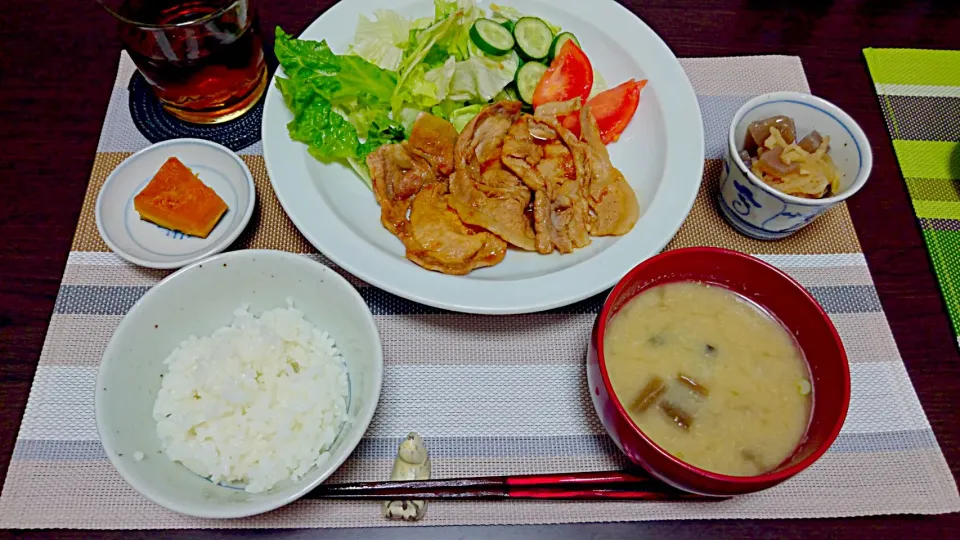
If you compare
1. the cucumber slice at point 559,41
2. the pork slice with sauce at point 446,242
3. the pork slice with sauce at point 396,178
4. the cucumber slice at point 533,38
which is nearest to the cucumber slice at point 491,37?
the cucumber slice at point 533,38

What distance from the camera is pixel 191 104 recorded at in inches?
107

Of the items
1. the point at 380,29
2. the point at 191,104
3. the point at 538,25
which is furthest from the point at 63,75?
the point at 538,25

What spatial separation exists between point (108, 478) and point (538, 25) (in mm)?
2457

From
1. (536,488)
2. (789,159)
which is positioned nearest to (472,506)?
(536,488)

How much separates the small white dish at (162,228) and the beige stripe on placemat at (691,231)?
4.1 inches

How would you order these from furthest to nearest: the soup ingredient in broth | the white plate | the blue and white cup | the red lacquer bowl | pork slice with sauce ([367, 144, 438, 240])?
pork slice with sauce ([367, 144, 438, 240]) < the blue and white cup < the white plate < the soup ingredient in broth < the red lacquer bowl

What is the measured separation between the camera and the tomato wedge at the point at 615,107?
2.70 meters

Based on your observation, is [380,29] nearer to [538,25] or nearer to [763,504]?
[538,25]

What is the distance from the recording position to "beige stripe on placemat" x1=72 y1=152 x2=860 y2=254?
249 centimetres

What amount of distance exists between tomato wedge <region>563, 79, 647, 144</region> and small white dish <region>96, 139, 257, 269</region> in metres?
1.50

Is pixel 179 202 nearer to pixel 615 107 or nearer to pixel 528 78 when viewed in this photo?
pixel 528 78

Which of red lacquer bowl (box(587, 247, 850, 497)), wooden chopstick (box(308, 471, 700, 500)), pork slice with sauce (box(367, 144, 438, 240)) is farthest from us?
pork slice with sauce (box(367, 144, 438, 240))

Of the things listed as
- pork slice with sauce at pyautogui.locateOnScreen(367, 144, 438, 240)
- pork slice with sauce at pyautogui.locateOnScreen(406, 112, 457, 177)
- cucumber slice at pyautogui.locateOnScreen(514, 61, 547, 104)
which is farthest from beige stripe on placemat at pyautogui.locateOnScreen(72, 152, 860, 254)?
cucumber slice at pyautogui.locateOnScreen(514, 61, 547, 104)

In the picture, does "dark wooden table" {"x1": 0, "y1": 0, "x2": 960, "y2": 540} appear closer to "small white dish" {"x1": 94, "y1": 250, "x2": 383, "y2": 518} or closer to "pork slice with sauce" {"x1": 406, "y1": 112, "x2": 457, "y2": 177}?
"small white dish" {"x1": 94, "y1": 250, "x2": 383, "y2": 518}
